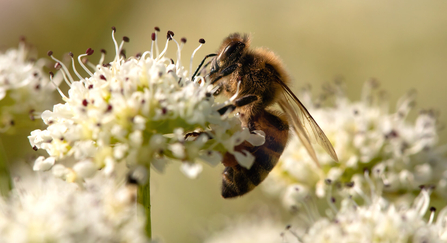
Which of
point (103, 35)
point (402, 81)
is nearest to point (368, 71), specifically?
point (402, 81)

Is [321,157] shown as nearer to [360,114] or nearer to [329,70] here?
[360,114]

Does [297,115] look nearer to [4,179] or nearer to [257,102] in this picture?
[257,102]

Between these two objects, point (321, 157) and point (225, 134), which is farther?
point (321, 157)

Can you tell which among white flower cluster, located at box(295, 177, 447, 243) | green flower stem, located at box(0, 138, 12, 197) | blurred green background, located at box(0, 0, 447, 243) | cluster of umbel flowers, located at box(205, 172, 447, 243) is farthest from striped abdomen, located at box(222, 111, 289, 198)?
blurred green background, located at box(0, 0, 447, 243)

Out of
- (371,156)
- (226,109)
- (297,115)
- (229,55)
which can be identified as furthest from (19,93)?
(371,156)

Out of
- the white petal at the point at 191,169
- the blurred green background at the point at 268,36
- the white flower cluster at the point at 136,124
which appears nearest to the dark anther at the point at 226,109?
the white flower cluster at the point at 136,124

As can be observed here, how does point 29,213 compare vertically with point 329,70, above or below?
below

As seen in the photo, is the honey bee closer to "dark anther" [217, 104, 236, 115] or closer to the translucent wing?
the translucent wing

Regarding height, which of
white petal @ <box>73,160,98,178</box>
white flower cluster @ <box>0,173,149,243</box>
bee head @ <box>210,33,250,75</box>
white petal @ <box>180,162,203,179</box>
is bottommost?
white flower cluster @ <box>0,173,149,243</box>
